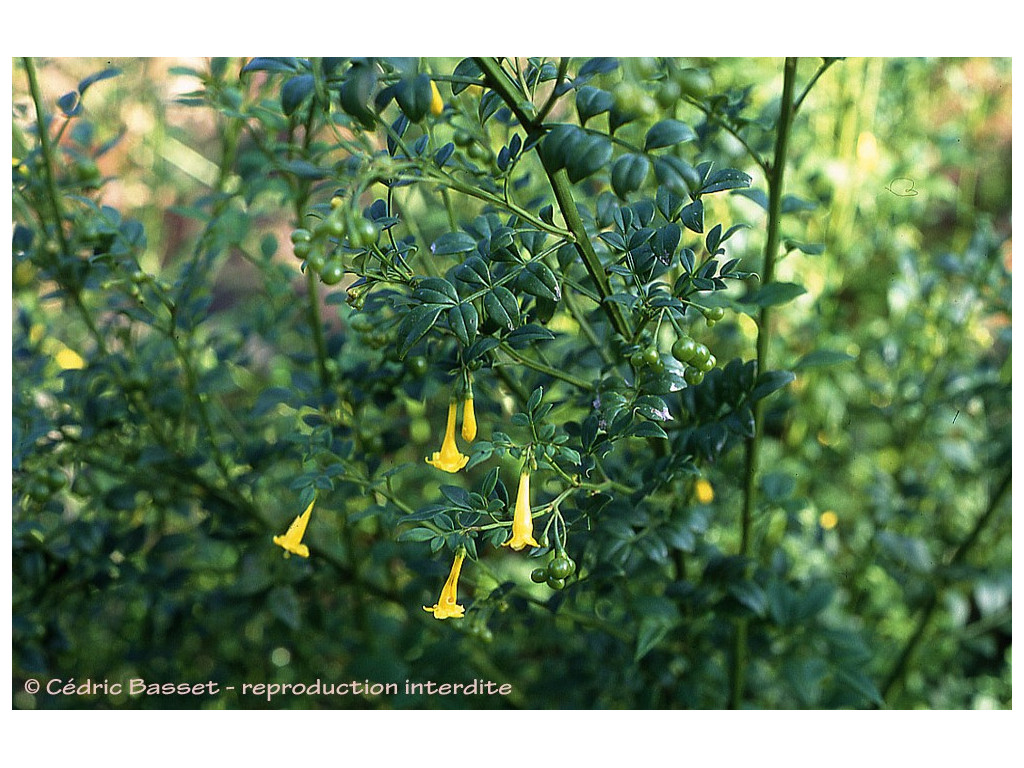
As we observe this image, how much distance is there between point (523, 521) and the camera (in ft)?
2.56

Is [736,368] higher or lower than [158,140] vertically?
lower

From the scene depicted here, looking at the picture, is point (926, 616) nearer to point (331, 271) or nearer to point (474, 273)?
point (474, 273)

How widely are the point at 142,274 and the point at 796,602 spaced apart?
2.99 feet

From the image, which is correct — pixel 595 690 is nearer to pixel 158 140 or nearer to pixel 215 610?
pixel 215 610

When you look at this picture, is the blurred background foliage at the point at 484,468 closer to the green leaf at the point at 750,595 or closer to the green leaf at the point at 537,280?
the green leaf at the point at 750,595

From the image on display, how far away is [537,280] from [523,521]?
0.68ft

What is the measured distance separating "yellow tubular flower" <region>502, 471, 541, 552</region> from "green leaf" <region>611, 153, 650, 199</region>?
0.26 meters

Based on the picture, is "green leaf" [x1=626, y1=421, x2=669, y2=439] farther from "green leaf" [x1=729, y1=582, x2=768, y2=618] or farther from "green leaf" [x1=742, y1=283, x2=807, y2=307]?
"green leaf" [x1=729, y1=582, x2=768, y2=618]

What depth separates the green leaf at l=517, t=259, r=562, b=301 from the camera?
0.77 metres

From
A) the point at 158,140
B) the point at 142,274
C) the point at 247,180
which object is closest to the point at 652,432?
the point at 142,274

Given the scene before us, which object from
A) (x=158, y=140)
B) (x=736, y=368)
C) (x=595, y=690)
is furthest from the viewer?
(x=158, y=140)

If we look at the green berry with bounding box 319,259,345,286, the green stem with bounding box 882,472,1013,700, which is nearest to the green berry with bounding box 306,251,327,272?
the green berry with bounding box 319,259,345,286

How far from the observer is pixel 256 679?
1.46 metres

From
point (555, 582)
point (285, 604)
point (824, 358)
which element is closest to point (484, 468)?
point (285, 604)
